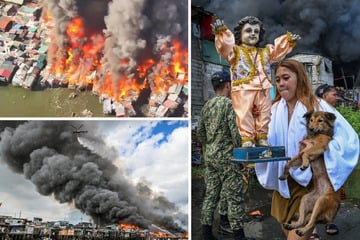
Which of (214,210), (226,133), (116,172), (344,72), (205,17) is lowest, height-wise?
(214,210)

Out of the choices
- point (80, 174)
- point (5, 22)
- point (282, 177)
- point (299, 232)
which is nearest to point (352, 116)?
point (282, 177)

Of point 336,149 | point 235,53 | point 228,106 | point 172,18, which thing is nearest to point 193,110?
point 228,106

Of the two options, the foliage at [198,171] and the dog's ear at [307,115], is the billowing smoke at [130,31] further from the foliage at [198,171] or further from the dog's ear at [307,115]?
the dog's ear at [307,115]

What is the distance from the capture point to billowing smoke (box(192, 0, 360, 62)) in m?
4.34

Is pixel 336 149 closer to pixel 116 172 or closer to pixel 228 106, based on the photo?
pixel 228 106

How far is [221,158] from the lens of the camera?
4266 mm

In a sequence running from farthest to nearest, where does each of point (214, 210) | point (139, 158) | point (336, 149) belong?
point (139, 158)
point (214, 210)
point (336, 149)

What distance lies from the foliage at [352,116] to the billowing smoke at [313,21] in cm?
51

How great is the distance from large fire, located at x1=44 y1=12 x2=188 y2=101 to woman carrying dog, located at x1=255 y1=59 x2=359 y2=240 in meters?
1.04

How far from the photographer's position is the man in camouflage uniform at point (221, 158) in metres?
4.20

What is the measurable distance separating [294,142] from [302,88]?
528mm

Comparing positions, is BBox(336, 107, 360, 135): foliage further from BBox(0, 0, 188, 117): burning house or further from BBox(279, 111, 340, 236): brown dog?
BBox(0, 0, 188, 117): burning house

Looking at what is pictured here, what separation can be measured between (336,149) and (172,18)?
2.11 meters

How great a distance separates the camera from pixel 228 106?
4305mm
